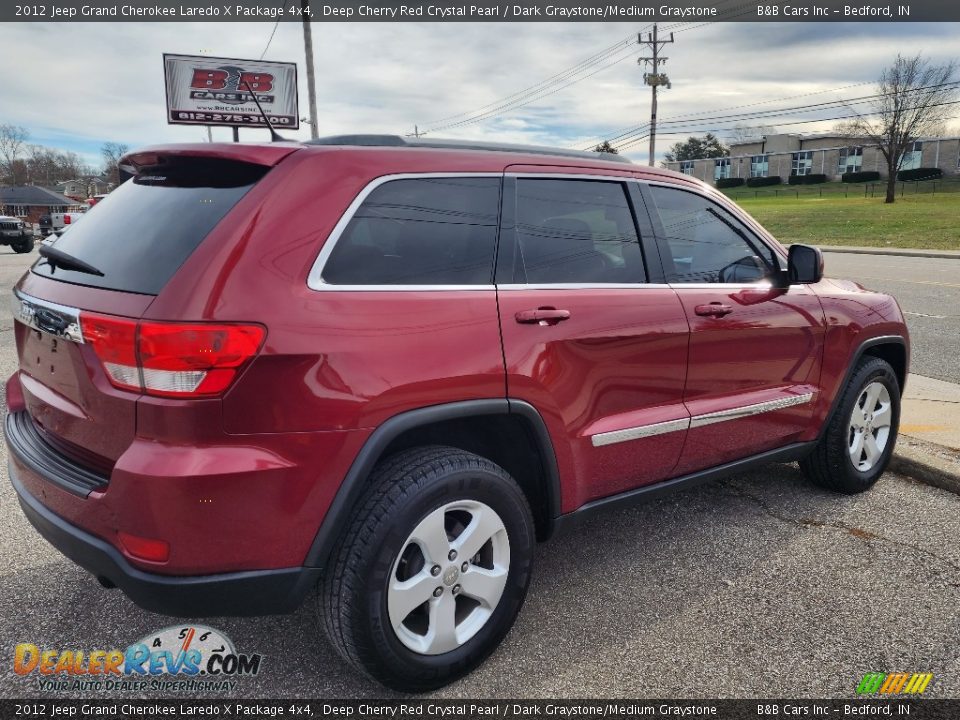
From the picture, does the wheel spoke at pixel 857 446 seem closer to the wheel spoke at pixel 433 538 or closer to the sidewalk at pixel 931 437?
the sidewalk at pixel 931 437

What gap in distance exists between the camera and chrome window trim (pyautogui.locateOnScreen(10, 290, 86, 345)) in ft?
7.29

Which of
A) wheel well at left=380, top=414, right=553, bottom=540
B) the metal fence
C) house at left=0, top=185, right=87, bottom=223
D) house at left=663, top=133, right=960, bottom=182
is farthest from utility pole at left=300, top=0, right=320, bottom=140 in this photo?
house at left=0, top=185, right=87, bottom=223

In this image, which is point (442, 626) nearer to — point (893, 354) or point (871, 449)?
point (871, 449)

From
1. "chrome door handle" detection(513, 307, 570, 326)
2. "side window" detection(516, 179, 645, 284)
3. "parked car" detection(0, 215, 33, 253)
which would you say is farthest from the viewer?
"parked car" detection(0, 215, 33, 253)

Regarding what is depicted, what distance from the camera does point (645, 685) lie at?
247cm

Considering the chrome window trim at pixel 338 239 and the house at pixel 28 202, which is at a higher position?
the house at pixel 28 202

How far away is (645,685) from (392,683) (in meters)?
0.85

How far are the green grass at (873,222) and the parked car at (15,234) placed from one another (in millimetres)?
28599

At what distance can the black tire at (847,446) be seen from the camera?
3904mm

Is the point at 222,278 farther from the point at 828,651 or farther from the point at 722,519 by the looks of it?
the point at 722,519

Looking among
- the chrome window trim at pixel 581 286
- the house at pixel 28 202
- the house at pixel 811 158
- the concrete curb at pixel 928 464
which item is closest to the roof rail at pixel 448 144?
the chrome window trim at pixel 581 286

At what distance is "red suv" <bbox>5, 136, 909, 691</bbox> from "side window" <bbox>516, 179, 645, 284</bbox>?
11mm

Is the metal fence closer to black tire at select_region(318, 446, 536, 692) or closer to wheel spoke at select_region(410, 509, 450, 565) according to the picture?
black tire at select_region(318, 446, 536, 692)

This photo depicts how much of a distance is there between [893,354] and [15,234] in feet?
92.5
